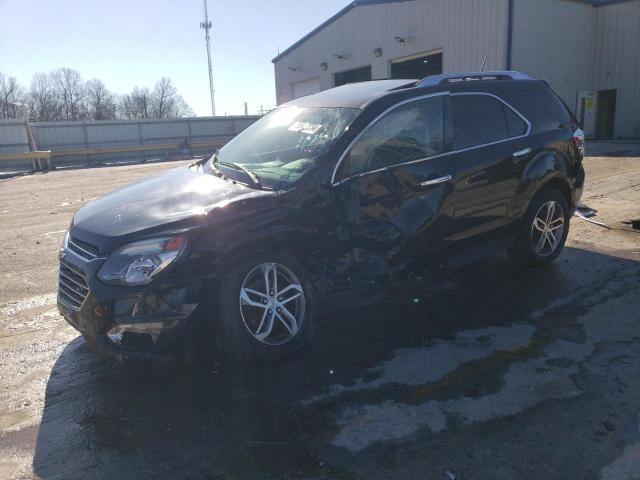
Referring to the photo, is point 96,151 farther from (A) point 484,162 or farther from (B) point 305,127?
(A) point 484,162

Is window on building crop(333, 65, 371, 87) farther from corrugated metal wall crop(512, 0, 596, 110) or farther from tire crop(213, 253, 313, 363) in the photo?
tire crop(213, 253, 313, 363)

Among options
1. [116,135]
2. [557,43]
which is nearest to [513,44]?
[557,43]

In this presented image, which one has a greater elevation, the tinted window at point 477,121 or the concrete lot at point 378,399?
the tinted window at point 477,121

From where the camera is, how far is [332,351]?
380 centimetres

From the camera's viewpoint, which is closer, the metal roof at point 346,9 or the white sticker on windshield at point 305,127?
the white sticker on windshield at point 305,127

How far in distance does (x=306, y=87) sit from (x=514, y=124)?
2877 centimetres

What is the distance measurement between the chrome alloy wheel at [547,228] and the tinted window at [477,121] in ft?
3.30

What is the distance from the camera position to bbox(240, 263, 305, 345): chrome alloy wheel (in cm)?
348

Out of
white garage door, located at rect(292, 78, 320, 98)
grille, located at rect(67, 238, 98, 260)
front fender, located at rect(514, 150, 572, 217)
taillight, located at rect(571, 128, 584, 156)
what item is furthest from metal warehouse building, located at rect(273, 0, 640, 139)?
grille, located at rect(67, 238, 98, 260)

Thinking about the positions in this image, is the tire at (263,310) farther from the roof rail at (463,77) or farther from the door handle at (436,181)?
the roof rail at (463,77)

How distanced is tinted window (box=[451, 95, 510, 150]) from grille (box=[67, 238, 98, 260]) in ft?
9.86

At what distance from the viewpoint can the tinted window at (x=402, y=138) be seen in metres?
3.87

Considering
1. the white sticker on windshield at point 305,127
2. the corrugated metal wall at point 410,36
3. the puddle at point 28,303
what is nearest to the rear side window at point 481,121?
the white sticker on windshield at point 305,127

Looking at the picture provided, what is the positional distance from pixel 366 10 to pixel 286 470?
26.9 meters
